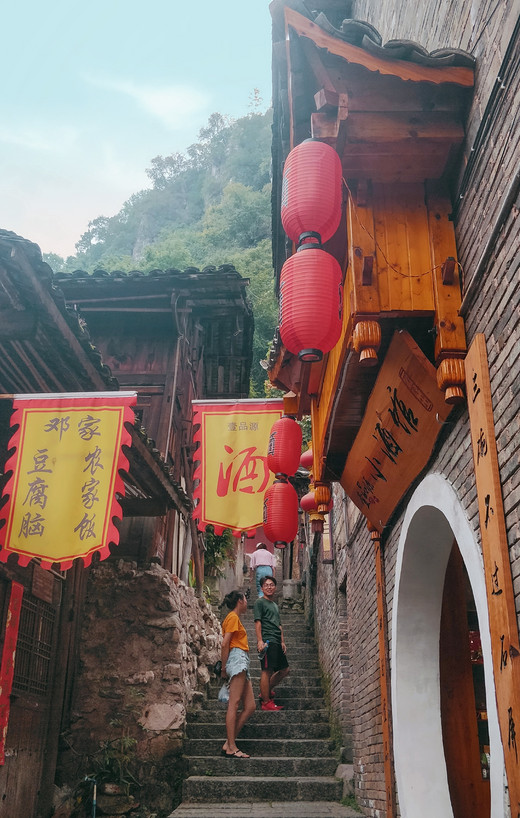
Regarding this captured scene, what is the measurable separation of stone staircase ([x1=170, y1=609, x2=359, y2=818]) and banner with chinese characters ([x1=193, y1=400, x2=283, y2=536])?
3.17m

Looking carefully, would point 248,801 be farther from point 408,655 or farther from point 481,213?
point 481,213

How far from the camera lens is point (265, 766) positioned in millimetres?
8398

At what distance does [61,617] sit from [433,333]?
269 inches

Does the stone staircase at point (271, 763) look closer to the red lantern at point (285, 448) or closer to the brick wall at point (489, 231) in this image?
the brick wall at point (489, 231)

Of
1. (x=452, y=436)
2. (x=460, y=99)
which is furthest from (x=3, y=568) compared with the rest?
(x=460, y=99)

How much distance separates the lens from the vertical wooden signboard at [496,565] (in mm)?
2947

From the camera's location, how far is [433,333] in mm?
4316

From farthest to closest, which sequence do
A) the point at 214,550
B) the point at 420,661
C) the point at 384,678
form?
1. the point at 214,550
2. the point at 384,678
3. the point at 420,661

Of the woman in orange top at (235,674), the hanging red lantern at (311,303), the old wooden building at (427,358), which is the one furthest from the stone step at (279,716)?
the hanging red lantern at (311,303)

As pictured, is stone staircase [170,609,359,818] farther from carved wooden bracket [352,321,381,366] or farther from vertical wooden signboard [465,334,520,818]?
carved wooden bracket [352,321,381,366]

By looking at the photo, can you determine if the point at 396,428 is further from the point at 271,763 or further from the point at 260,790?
the point at 271,763

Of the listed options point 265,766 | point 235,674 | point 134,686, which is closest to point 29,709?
point 134,686

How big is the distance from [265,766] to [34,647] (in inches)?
133

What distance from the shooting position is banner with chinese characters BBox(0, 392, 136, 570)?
6.21m
